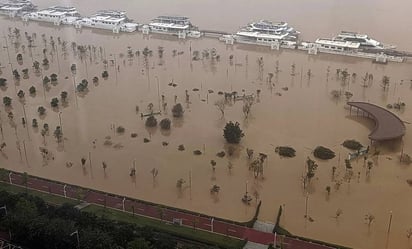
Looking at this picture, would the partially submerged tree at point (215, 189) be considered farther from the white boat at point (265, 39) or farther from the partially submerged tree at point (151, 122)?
the white boat at point (265, 39)

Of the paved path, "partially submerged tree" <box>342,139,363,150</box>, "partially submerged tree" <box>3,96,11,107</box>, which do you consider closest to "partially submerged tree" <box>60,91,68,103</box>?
"partially submerged tree" <box>3,96,11,107</box>

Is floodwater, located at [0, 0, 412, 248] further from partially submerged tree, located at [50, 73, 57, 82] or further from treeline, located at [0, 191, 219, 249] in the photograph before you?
treeline, located at [0, 191, 219, 249]

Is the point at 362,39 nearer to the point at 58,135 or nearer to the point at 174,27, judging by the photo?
the point at 174,27

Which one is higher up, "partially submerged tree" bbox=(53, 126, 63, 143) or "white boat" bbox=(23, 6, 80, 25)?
"white boat" bbox=(23, 6, 80, 25)

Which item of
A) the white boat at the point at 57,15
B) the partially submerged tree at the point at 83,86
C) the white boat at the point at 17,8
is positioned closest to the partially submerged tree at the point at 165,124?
the partially submerged tree at the point at 83,86

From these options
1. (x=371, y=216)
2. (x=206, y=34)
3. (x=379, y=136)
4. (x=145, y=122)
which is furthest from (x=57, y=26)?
(x=371, y=216)

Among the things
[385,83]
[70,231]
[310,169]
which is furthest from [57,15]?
[70,231]
